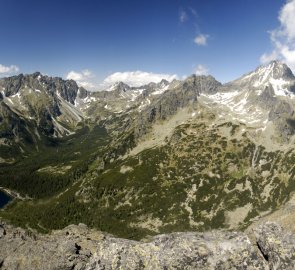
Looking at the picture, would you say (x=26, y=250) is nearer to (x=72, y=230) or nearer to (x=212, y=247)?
(x=72, y=230)

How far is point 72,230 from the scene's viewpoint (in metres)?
63.6

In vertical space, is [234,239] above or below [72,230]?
above

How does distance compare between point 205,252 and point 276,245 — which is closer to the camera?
point 276,245

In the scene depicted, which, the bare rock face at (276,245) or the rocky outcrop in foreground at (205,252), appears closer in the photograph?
the bare rock face at (276,245)

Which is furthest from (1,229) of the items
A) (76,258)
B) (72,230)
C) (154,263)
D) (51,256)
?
(154,263)

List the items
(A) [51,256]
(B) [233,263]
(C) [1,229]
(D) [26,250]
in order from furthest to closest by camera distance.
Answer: (C) [1,229], (D) [26,250], (A) [51,256], (B) [233,263]

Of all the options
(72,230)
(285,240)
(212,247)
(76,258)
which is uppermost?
(285,240)

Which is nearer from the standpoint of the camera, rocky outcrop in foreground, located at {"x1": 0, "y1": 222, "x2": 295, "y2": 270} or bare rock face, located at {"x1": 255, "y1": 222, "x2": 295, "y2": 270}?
bare rock face, located at {"x1": 255, "y1": 222, "x2": 295, "y2": 270}

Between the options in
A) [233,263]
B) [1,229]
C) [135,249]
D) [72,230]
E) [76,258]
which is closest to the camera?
[233,263]

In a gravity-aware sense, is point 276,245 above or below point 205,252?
above

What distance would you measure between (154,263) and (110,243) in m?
4.30

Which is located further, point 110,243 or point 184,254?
point 110,243

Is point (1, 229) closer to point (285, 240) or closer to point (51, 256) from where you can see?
point (51, 256)

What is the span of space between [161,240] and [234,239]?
6158 millimetres
